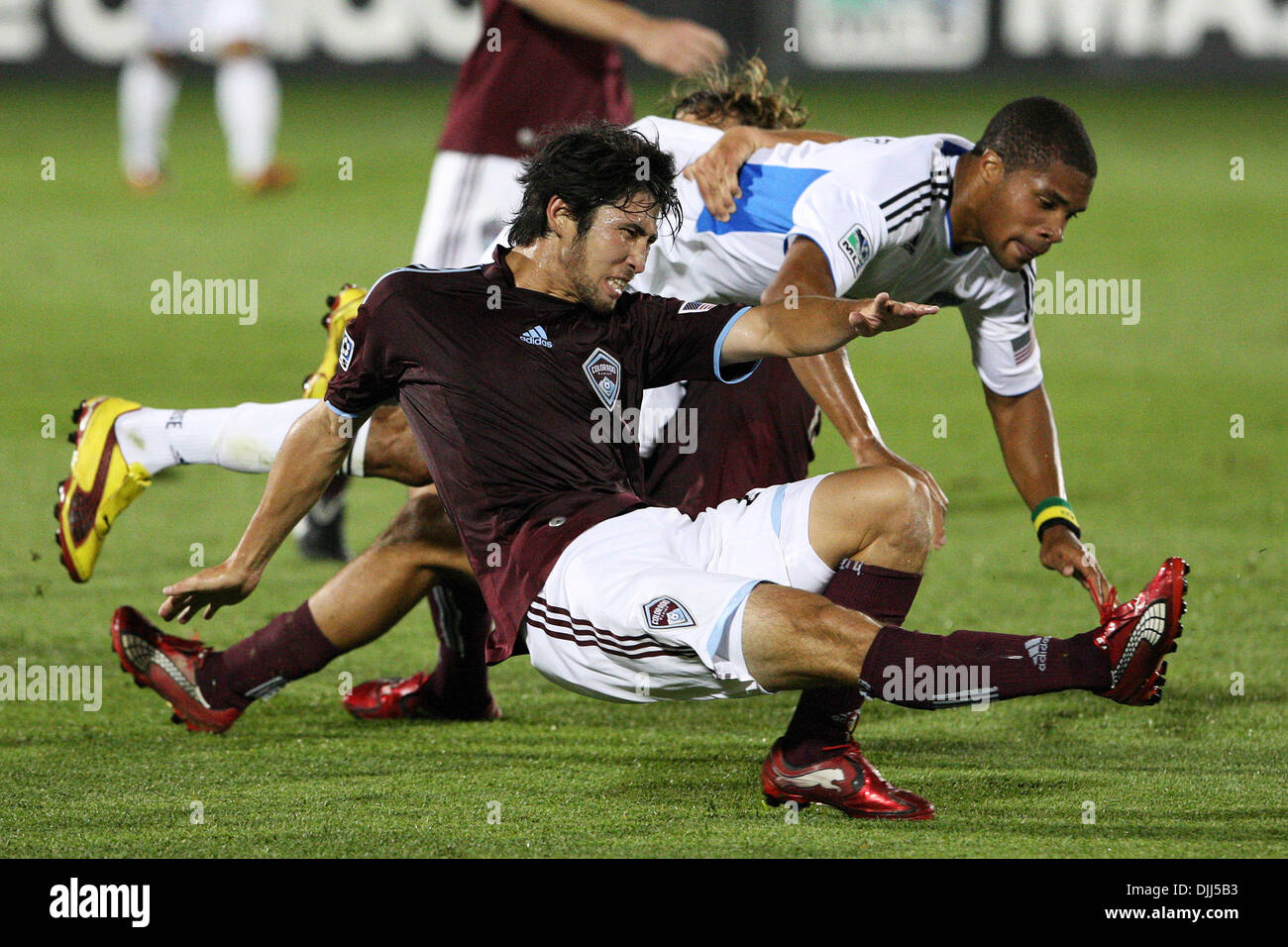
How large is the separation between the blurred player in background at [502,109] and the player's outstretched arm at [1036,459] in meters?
1.88

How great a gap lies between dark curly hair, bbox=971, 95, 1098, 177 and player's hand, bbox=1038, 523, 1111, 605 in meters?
0.79

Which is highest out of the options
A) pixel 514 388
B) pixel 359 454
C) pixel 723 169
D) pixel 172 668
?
pixel 723 169

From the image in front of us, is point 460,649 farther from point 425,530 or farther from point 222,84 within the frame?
point 222,84

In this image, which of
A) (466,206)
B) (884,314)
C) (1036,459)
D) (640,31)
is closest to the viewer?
(884,314)

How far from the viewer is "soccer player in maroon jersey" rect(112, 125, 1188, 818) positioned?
10.4 ft

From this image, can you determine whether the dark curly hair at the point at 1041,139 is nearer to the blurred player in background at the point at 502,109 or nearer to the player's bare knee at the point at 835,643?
the player's bare knee at the point at 835,643

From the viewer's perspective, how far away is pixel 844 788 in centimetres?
371

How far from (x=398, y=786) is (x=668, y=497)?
1059 millimetres

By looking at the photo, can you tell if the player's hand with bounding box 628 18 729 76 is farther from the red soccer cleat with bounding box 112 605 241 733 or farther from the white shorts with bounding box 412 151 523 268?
the red soccer cleat with bounding box 112 605 241 733

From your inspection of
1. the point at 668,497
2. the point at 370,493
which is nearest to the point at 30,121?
the point at 370,493

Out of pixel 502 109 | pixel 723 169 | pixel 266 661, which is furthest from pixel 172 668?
pixel 502 109

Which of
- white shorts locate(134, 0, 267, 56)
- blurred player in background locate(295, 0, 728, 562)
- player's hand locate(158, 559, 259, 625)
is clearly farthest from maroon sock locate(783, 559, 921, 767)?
white shorts locate(134, 0, 267, 56)

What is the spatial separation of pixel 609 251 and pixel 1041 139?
108cm

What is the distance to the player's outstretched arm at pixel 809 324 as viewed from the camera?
3277mm
